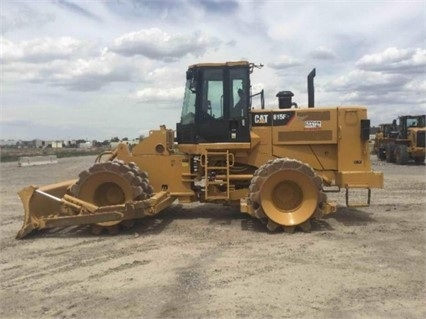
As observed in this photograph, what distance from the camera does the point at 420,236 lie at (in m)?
8.74

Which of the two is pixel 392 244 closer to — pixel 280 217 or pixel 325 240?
pixel 325 240

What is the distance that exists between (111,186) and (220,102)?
2625 millimetres

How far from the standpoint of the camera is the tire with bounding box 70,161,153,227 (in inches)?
373

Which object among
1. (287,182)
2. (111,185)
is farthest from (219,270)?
(111,185)

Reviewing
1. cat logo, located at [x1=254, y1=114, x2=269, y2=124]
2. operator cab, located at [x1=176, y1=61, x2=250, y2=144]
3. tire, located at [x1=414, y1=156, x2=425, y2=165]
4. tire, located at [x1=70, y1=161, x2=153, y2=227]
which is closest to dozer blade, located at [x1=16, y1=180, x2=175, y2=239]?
tire, located at [x1=70, y1=161, x2=153, y2=227]

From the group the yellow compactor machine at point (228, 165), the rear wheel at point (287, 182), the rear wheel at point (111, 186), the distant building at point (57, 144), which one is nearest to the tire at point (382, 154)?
the yellow compactor machine at point (228, 165)

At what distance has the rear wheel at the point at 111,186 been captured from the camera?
9.47 meters

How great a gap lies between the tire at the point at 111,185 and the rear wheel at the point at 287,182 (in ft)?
6.86

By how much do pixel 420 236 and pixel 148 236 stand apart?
15.3 feet

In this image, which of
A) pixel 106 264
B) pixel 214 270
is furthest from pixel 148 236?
pixel 214 270

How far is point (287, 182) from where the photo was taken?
936cm

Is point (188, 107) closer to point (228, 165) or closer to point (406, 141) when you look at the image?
point (228, 165)

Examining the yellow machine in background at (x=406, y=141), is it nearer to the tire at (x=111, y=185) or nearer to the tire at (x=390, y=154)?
the tire at (x=390, y=154)

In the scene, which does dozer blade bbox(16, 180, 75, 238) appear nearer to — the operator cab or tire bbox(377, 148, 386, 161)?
the operator cab
